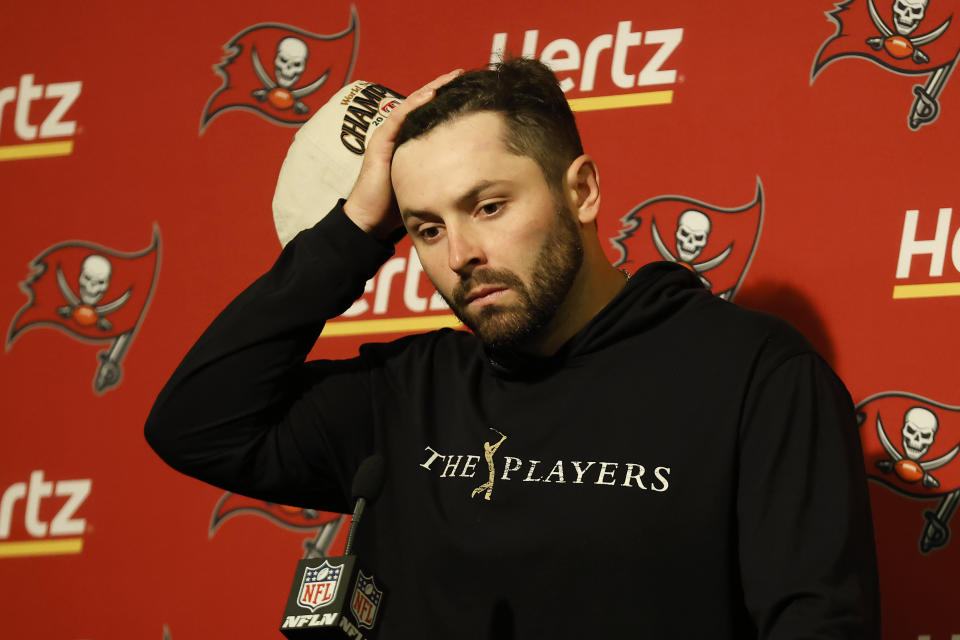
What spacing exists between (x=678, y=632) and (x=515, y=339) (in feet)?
1.24

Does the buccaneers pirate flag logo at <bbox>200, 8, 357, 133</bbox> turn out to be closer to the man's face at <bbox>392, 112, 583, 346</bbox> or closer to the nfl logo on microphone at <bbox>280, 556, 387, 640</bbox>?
the man's face at <bbox>392, 112, 583, 346</bbox>

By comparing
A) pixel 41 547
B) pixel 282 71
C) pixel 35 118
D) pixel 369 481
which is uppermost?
pixel 282 71

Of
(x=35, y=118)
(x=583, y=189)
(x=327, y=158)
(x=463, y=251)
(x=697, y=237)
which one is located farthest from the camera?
(x=35, y=118)

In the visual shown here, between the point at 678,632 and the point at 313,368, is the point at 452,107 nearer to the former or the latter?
the point at 313,368

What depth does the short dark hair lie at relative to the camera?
1.46 m

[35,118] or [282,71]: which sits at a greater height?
[282,71]

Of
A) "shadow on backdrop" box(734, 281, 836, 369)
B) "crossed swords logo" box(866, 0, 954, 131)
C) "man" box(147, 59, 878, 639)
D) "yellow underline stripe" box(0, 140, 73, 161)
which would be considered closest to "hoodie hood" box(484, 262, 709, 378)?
"man" box(147, 59, 878, 639)

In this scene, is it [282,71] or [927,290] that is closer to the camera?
[927,290]

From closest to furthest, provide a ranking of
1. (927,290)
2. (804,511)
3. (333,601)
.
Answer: (333,601) → (804,511) → (927,290)

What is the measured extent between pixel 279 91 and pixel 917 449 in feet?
4.01

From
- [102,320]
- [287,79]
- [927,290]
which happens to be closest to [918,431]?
[927,290]

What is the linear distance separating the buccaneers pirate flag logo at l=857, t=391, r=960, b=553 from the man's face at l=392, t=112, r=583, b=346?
58 centimetres

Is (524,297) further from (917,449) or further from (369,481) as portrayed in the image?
(917,449)

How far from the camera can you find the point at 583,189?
152cm
